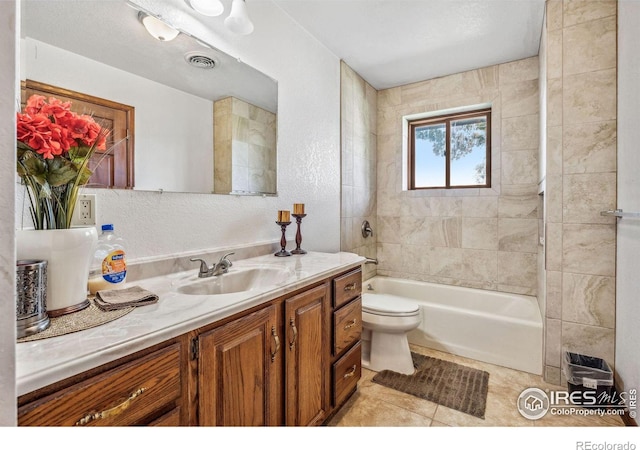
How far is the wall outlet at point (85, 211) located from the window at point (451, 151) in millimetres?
2838

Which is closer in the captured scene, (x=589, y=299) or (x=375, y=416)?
Result: (x=375, y=416)

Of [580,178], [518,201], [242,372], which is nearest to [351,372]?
[242,372]

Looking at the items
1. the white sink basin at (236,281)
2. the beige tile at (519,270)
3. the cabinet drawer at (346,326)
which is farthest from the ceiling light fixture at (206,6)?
the beige tile at (519,270)

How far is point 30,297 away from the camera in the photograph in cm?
69

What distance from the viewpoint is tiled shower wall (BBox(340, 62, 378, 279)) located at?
2.68 metres

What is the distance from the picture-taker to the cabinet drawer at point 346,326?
4.99ft

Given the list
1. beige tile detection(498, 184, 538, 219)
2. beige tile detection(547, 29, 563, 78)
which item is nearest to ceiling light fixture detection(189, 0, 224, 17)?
beige tile detection(547, 29, 563, 78)

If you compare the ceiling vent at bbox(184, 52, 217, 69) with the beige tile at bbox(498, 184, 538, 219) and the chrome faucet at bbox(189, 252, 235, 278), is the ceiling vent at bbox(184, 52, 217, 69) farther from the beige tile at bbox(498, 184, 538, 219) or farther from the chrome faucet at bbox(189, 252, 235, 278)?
the beige tile at bbox(498, 184, 538, 219)

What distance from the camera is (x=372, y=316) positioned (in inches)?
85.2

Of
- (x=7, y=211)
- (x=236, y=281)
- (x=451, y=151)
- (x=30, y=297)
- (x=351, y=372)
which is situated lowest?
(x=351, y=372)

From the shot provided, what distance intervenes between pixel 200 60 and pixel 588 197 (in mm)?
2333

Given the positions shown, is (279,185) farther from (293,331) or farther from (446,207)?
(446,207)

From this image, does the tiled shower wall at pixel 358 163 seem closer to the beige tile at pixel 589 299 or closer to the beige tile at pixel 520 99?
the beige tile at pixel 520 99
